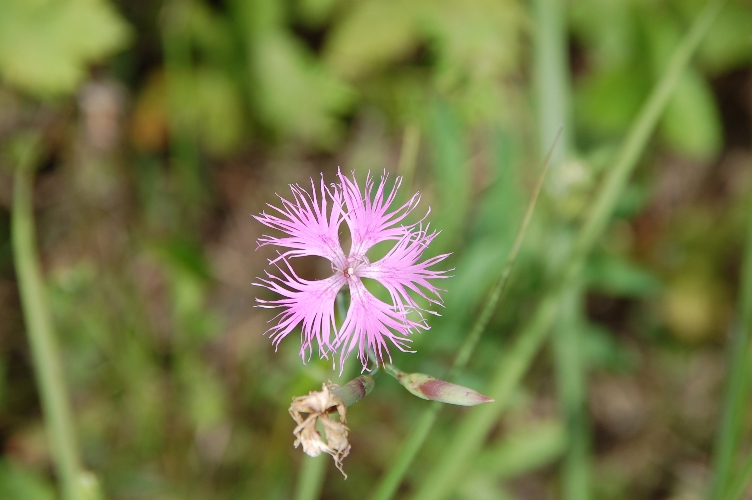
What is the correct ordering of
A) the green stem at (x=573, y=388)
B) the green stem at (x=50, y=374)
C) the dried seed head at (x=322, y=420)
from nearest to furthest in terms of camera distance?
1. the dried seed head at (x=322, y=420)
2. the green stem at (x=50, y=374)
3. the green stem at (x=573, y=388)

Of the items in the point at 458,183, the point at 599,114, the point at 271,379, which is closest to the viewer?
the point at 458,183

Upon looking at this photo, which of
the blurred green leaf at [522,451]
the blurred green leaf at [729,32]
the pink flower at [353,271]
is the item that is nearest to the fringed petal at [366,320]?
the pink flower at [353,271]

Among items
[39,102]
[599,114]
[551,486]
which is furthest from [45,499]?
[599,114]

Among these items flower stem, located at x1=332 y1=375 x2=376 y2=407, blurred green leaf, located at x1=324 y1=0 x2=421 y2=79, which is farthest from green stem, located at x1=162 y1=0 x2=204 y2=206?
flower stem, located at x1=332 y1=375 x2=376 y2=407

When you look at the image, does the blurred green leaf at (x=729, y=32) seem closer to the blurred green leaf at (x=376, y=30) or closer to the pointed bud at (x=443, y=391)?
the blurred green leaf at (x=376, y=30)

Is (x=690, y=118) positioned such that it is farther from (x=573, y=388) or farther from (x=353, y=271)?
(x=353, y=271)

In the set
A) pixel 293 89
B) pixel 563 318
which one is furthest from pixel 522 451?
pixel 293 89

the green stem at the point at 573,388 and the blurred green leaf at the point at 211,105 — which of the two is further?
the blurred green leaf at the point at 211,105

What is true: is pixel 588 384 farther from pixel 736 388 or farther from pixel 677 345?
pixel 736 388
